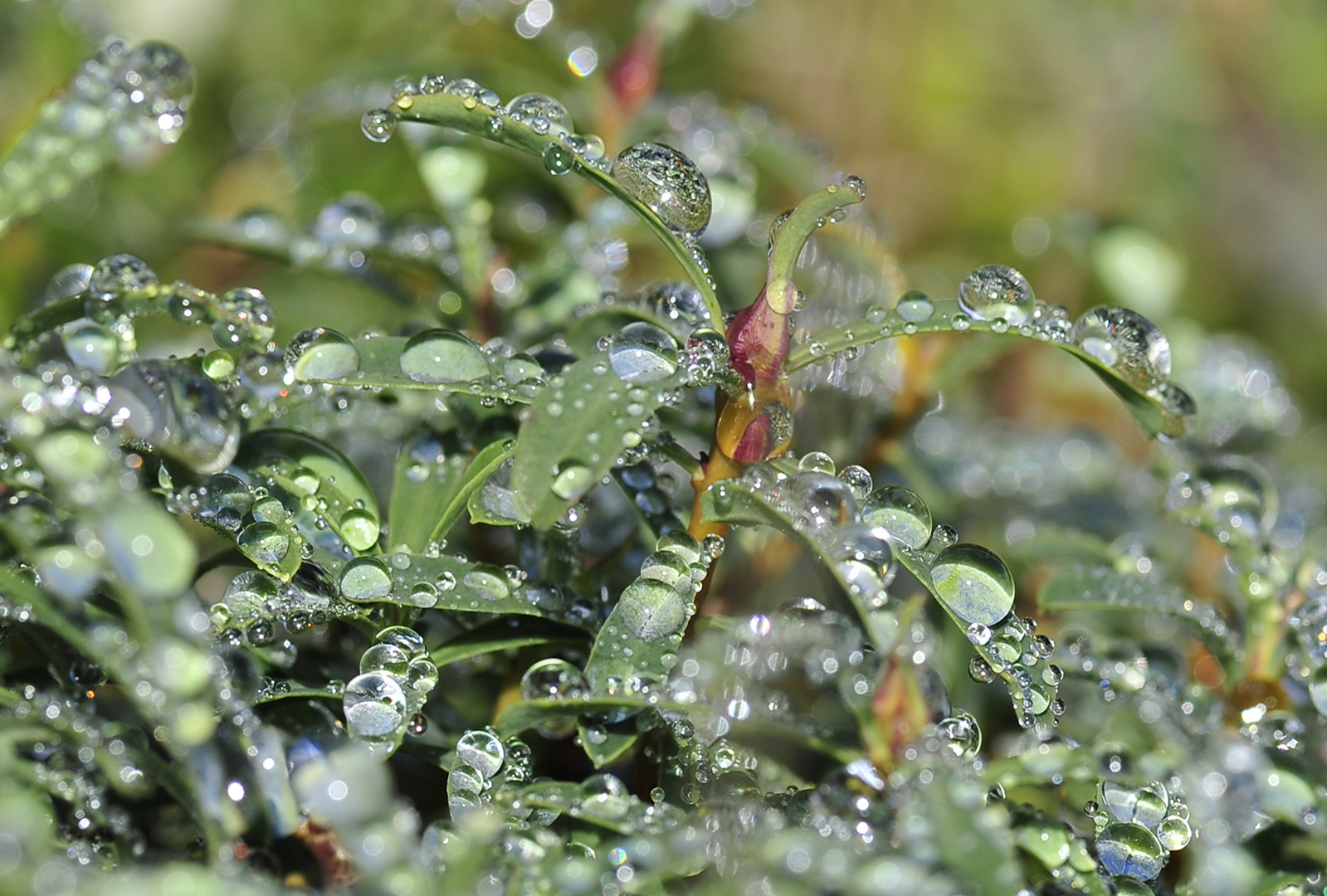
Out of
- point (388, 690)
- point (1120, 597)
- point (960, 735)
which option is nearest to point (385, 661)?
point (388, 690)

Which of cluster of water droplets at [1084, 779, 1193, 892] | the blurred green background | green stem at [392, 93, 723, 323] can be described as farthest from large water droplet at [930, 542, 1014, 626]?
the blurred green background

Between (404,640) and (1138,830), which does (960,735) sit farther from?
(404,640)

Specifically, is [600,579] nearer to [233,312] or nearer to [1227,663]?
[233,312]

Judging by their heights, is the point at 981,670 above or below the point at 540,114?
below

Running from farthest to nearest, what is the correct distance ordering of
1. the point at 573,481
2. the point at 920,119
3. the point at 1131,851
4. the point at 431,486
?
the point at 920,119, the point at 431,486, the point at 1131,851, the point at 573,481

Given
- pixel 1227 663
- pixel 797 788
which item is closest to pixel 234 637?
pixel 797 788

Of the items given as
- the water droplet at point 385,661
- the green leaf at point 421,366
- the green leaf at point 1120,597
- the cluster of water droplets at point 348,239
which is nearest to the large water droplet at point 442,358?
the green leaf at point 421,366

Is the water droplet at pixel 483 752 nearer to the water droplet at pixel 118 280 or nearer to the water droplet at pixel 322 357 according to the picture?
the water droplet at pixel 322 357
